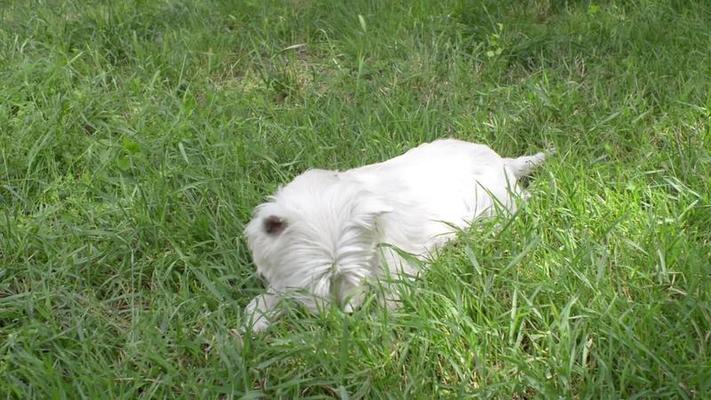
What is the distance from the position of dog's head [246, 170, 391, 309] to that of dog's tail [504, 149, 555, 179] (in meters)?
1.05

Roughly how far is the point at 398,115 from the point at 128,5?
230 cm

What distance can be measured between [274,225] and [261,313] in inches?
→ 13.2

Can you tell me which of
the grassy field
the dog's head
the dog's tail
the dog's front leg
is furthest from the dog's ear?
the dog's tail

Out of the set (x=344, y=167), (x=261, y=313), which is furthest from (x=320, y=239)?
(x=344, y=167)

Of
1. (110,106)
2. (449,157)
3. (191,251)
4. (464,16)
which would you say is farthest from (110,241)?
(464,16)

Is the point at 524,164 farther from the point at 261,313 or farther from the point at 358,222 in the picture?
the point at 261,313

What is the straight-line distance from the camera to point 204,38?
518 cm

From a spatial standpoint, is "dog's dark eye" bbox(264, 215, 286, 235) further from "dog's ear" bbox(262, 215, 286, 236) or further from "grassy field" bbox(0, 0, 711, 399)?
"grassy field" bbox(0, 0, 711, 399)

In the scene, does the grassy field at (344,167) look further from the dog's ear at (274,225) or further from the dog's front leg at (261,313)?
the dog's ear at (274,225)

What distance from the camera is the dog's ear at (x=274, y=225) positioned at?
2826 millimetres

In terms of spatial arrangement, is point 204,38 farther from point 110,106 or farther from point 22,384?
point 22,384

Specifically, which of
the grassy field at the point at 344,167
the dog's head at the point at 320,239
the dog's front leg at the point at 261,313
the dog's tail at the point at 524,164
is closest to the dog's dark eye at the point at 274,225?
the dog's head at the point at 320,239

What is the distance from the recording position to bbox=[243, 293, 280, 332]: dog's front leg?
286 centimetres

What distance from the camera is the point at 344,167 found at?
13.3 feet
